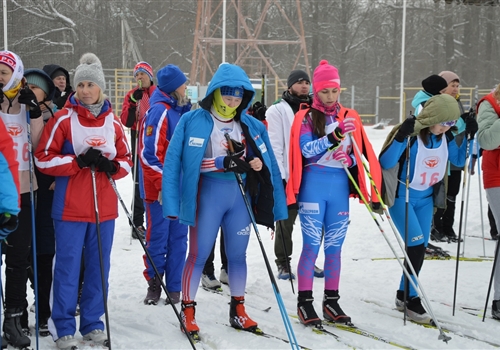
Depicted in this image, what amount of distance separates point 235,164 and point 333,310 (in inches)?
55.0

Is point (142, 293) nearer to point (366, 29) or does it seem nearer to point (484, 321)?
point (484, 321)

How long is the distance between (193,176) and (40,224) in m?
1.13

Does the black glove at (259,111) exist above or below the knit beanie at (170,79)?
below

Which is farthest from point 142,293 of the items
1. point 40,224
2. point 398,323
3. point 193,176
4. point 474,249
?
point 474,249

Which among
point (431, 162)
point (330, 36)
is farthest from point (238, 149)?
point (330, 36)

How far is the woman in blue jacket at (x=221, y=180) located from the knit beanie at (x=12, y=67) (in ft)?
3.44

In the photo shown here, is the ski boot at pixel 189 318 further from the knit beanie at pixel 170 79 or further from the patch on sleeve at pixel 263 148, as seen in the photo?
the knit beanie at pixel 170 79

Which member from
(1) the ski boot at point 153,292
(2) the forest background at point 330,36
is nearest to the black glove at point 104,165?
(1) the ski boot at point 153,292

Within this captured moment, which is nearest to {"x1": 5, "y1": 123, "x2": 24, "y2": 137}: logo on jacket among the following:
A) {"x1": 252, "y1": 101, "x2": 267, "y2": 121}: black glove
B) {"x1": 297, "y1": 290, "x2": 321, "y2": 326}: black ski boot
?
{"x1": 297, "y1": 290, "x2": 321, "y2": 326}: black ski boot

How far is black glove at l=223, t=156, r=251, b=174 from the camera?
383 centimetres

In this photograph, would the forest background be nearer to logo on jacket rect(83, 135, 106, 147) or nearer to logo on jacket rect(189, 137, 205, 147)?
logo on jacket rect(83, 135, 106, 147)

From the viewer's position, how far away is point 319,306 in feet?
15.6

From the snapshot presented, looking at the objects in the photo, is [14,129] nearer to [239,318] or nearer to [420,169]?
[239,318]

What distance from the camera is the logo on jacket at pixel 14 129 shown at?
12.1 feet
